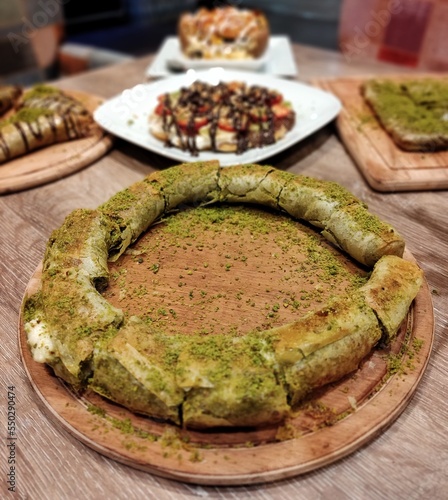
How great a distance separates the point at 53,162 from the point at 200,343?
2.11m

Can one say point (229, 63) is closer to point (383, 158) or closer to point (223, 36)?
point (223, 36)

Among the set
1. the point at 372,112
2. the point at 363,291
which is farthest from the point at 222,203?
the point at 372,112

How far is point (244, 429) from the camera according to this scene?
1663 millimetres

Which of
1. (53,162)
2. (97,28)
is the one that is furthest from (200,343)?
(97,28)

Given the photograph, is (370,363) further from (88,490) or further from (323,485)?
(88,490)

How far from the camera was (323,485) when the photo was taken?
160cm

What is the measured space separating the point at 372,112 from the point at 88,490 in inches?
135

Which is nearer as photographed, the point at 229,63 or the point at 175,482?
the point at 175,482

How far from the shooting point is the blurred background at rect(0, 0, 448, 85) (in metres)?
5.73

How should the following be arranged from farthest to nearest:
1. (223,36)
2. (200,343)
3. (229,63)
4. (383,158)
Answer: (223,36) → (229,63) → (383,158) → (200,343)

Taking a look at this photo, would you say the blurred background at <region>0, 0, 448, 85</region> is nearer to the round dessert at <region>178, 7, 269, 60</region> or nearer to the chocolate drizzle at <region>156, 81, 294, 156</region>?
the round dessert at <region>178, 7, 269, 60</region>

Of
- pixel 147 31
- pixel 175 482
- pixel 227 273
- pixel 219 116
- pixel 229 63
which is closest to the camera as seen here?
pixel 175 482

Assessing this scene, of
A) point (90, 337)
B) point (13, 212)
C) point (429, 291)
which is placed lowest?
point (13, 212)

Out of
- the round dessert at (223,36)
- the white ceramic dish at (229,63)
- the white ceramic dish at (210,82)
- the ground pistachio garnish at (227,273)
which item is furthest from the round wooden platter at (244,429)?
the round dessert at (223,36)
